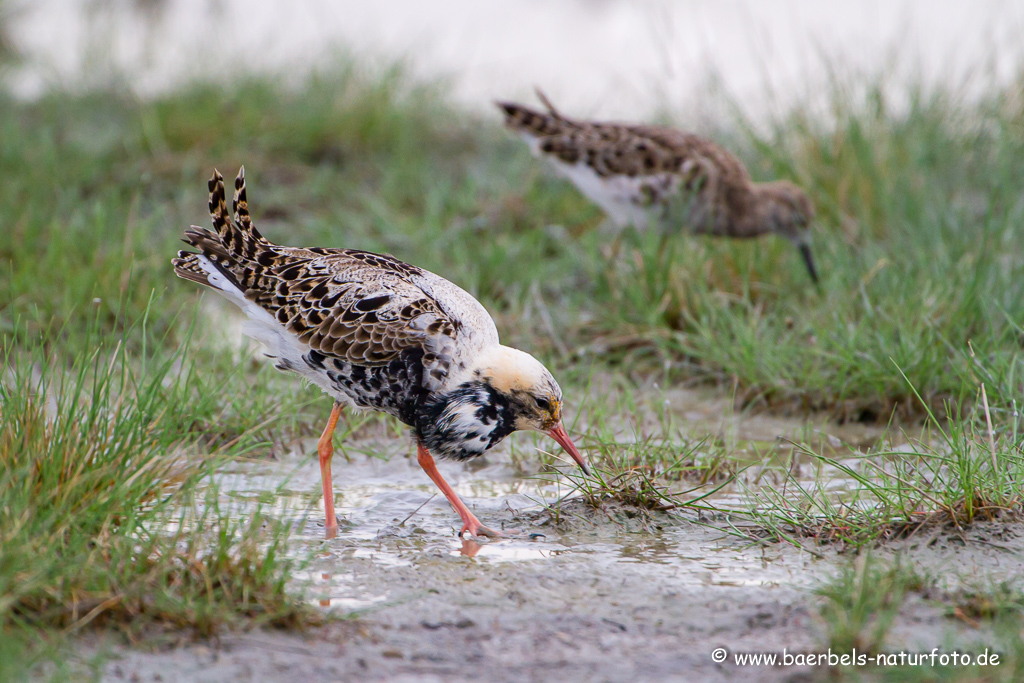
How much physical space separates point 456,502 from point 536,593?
918 mm

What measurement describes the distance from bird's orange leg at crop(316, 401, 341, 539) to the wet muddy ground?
7 centimetres

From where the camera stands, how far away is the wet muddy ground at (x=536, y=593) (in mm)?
3301

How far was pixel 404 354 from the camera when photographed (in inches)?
184

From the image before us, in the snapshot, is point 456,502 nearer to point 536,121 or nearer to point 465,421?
point 465,421

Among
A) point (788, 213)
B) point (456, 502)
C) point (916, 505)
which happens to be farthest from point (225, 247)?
point (788, 213)

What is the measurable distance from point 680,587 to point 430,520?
4.30 feet

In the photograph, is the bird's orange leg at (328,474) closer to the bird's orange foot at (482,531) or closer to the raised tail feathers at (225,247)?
the bird's orange foot at (482,531)

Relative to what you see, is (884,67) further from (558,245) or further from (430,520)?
(430,520)

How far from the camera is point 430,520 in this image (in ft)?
15.6

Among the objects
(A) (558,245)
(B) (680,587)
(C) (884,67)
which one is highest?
(C) (884,67)

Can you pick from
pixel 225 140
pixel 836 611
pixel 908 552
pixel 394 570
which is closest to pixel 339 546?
pixel 394 570

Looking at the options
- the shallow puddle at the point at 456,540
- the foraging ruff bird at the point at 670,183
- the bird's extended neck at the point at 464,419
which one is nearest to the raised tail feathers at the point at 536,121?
the foraging ruff bird at the point at 670,183

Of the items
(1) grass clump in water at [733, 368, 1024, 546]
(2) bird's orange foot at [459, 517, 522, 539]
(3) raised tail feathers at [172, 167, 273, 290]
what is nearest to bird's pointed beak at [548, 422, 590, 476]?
(2) bird's orange foot at [459, 517, 522, 539]

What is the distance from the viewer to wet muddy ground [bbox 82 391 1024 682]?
3301mm
